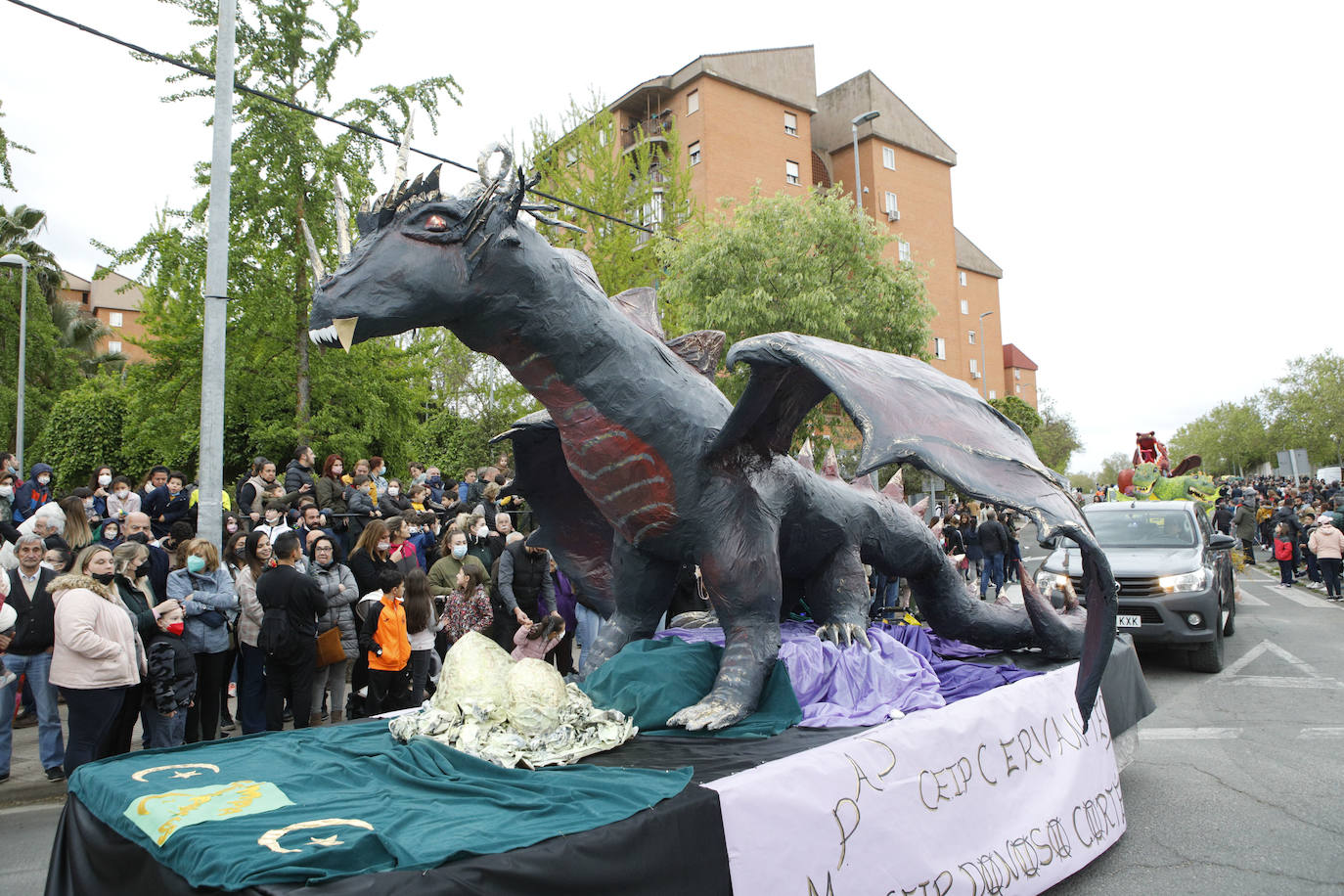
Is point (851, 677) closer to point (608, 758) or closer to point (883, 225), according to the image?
point (608, 758)

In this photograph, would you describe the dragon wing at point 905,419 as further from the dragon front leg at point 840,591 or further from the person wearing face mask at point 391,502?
the person wearing face mask at point 391,502

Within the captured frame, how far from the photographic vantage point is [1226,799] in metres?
4.14

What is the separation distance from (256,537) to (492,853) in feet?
15.3

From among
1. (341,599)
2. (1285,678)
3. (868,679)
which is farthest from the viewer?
(1285,678)

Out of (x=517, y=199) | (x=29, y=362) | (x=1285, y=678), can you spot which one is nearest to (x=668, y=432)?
(x=517, y=199)

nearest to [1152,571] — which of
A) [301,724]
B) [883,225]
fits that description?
[301,724]

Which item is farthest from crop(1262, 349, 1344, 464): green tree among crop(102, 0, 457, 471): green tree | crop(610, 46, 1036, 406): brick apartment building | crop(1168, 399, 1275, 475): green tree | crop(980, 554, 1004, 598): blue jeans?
crop(102, 0, 457, 471): green tree

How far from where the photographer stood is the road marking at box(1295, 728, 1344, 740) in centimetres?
526

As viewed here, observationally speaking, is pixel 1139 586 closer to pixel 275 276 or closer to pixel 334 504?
pixel 334 504

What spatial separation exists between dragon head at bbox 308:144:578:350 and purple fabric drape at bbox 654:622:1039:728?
1.73 meters

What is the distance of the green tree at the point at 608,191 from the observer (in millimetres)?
15641

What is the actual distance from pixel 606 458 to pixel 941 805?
1548 mm

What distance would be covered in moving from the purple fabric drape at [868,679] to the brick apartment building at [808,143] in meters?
19.9

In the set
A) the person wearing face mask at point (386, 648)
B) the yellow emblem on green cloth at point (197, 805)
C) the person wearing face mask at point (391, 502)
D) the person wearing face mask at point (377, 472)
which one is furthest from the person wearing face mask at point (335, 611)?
the yellow emblem on green cloth at point (197, 805)
